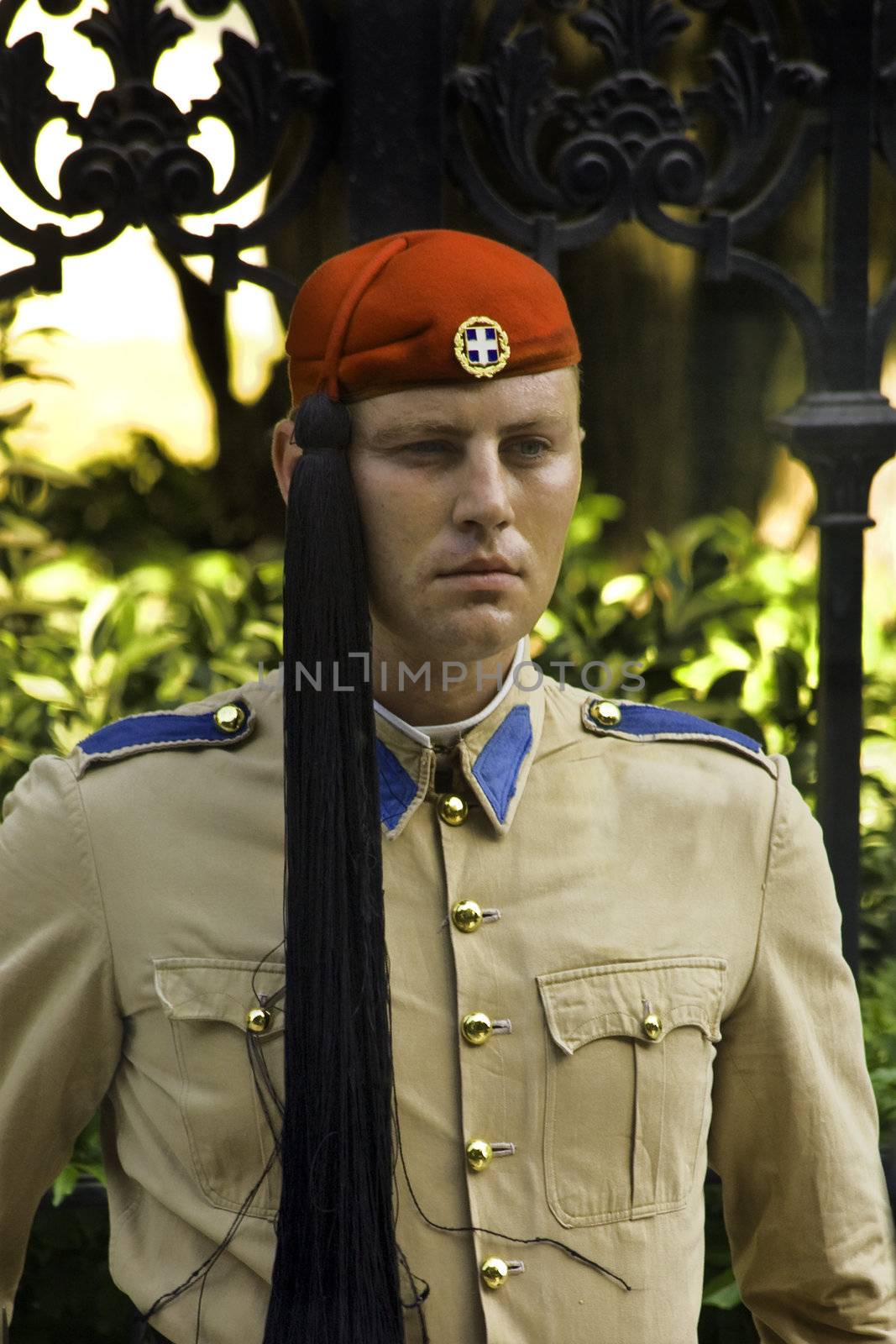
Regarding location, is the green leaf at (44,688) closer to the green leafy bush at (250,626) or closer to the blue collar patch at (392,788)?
the green leafy bush at (250,626)

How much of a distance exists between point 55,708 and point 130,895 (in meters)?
1.26

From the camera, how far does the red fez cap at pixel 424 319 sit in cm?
153

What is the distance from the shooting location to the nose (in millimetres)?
1539

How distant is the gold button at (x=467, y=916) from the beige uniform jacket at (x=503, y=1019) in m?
0.01

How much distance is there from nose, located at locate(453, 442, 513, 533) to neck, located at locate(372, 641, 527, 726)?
6.5 inches

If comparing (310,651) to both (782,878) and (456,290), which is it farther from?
(782,878)

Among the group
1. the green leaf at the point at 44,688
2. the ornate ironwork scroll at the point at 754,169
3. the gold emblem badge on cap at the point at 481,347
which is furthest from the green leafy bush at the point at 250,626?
the gold emblem badge on cap at the point at 481,347

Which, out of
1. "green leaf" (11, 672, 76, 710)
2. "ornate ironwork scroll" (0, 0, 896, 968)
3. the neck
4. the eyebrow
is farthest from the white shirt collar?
"green leaf" (11, 672, 76, 710)

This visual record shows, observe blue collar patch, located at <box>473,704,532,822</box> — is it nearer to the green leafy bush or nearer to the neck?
the neck

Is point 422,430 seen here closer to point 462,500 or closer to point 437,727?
point 462,500

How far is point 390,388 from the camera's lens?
61.0 inches

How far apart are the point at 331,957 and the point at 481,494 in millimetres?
445

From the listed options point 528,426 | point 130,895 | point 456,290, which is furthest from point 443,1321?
point 456,290

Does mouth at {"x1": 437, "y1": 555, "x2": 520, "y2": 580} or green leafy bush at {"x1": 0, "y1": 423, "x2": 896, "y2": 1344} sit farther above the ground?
mouth at {"x1": 437, "y1": 555, "x2": 520, "y2": 580}
